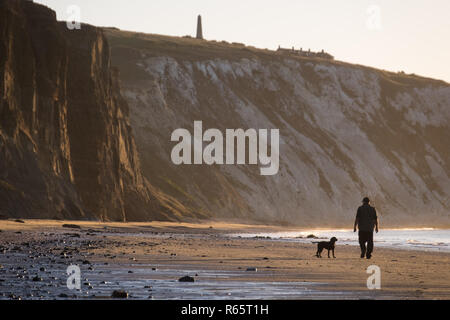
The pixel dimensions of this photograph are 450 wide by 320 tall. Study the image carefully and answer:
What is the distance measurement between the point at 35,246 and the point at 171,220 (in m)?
43.7

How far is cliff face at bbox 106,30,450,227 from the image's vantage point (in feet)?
300

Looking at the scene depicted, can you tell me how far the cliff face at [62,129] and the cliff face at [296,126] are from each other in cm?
1551

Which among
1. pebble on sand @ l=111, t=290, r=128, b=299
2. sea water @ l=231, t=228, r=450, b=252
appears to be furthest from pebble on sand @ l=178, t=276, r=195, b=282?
sea water @ l=231, t=228, r=450, b=252

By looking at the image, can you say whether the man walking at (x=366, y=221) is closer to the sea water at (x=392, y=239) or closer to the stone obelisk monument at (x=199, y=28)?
the sea water at (x=392, y=239)

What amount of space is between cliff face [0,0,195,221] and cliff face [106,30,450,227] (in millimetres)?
15514

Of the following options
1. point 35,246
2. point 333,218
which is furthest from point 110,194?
point 333,218

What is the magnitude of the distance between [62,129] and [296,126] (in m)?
57.7

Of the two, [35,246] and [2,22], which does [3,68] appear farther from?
[35,246]

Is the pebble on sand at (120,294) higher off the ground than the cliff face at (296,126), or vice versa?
the cliff face at (296,126)

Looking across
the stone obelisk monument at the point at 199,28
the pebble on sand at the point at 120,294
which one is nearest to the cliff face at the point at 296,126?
the stone obelisk monument at the point at 199,28

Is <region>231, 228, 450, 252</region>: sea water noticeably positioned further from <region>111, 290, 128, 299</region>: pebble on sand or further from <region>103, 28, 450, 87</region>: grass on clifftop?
<region>103, 28, 450, 87</region>: grass on clifftop

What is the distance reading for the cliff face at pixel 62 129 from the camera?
48531mm
